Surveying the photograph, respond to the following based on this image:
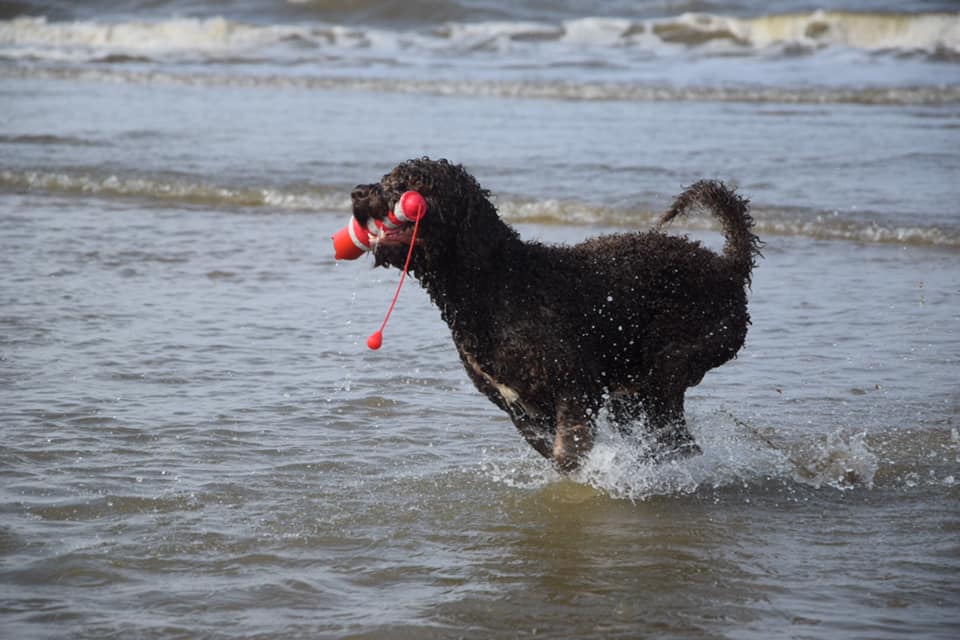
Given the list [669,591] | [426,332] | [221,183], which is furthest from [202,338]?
[221,183]

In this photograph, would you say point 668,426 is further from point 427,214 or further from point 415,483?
point 427,214

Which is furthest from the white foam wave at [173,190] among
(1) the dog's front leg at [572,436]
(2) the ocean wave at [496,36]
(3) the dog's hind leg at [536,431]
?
Result: (2) the ocean wave at [496,36]

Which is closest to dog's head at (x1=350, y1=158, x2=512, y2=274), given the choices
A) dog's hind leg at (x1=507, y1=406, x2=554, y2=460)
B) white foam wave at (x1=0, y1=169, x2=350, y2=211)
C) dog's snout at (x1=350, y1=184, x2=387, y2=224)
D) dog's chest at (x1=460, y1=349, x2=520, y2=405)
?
dog's snout at (x1=350, y1=184, x2=387, y2=224)

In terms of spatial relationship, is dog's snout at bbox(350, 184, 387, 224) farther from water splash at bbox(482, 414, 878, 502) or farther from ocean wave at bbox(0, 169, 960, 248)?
ocean wave at bbox(0, 169, 960, 248)

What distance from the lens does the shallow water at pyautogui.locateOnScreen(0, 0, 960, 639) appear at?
4633mm

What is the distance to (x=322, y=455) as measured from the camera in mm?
6191

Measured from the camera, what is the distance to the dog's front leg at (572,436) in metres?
5.34

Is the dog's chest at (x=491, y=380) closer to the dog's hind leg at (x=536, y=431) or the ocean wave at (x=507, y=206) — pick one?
the dog's hind leg at (x=536, y=431)

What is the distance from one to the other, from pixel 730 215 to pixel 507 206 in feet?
20.6

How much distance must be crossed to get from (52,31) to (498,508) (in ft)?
109

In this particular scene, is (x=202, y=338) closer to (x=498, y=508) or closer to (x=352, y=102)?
(x=498, y=508)

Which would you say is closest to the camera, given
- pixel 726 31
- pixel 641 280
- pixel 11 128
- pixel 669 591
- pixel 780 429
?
pixel 669 591

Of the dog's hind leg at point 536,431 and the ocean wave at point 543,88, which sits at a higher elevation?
the ocean wave at point 543,88

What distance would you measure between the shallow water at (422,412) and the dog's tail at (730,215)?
1.00 m
